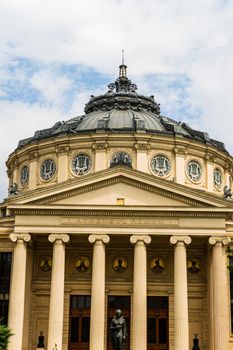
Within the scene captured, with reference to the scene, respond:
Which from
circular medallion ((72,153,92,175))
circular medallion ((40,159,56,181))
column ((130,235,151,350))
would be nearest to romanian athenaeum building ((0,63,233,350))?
column ((130,235,151,350))

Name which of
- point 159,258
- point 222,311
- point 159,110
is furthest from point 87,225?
point 159,110

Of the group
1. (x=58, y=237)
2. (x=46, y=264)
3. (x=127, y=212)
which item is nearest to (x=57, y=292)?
(x=58, y=237)

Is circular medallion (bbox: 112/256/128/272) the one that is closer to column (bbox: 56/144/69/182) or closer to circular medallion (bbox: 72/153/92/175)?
circular medallion (bbox: 72/153/92/175)

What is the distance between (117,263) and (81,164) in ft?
41.7

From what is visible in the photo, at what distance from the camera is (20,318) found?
4784 cm

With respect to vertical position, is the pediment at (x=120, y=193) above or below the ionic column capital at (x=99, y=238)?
above

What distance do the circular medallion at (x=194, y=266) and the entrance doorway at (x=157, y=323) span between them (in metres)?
3.18

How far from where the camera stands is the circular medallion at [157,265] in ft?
176

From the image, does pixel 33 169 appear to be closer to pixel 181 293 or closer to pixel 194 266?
pixel 194 266

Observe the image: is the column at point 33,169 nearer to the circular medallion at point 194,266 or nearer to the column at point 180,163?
the column at point 180,163

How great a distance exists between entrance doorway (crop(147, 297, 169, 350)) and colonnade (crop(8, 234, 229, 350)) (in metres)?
4.74

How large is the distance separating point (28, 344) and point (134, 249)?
38.0 feet

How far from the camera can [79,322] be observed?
174ft

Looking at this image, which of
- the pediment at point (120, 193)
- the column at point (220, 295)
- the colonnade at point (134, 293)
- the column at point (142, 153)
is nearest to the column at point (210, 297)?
the colonnade at point (134, 293)
